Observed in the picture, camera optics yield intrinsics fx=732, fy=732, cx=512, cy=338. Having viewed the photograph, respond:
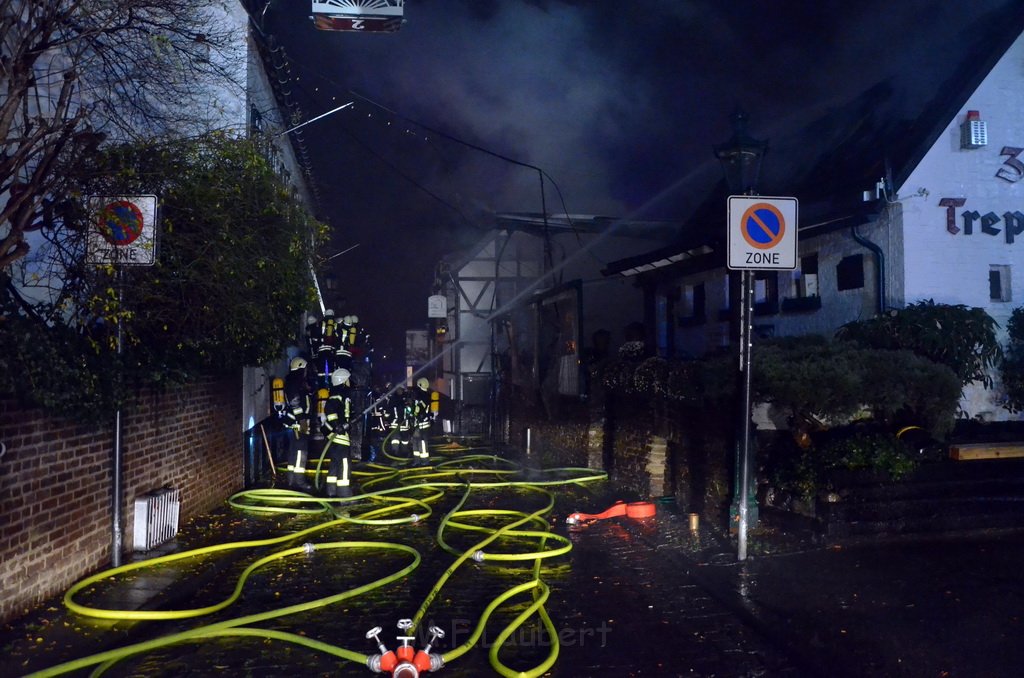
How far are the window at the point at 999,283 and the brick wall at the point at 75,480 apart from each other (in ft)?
40.7

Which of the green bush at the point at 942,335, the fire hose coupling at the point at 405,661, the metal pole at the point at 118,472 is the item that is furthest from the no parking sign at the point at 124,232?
the green bush at the point at 942,335

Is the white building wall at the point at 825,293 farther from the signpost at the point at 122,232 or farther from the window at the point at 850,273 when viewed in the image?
the signpost at the point at 122,232

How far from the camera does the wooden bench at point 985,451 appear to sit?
25.8 ft

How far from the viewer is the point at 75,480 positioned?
614 centimetres

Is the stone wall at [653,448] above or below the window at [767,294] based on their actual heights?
below

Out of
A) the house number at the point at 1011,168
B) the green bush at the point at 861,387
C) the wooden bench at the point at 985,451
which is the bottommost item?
the wooden bench at the point at 985,451

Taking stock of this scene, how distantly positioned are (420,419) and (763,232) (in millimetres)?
8177

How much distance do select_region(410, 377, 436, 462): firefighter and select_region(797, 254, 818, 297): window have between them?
745 centimetres

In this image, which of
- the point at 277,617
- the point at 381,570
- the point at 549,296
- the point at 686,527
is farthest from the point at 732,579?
the point at 549,296

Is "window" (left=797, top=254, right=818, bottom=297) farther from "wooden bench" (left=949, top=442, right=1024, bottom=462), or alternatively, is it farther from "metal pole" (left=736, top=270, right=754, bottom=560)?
"metal pole" (left=736, top=270, right=754, bottom=560)

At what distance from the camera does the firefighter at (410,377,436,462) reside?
44.6 feet

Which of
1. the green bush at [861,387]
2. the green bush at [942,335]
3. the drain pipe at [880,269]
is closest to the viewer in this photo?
the green bush at [861,387]

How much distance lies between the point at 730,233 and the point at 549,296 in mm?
9948

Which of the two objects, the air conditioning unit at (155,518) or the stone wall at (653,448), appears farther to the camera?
the stone wall at (653,448)
